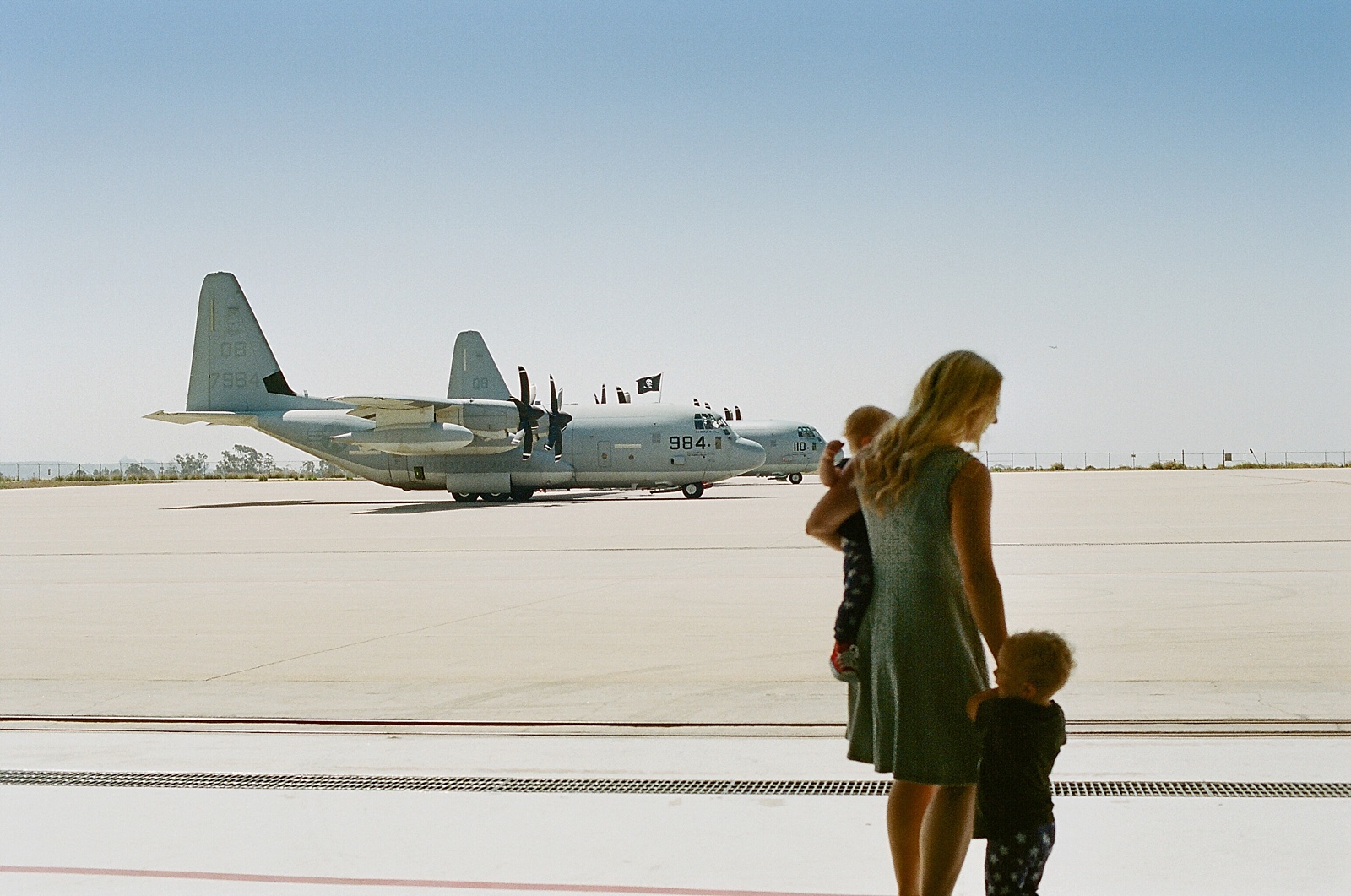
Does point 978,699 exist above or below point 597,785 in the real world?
above

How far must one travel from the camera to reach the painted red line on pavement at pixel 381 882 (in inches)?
169

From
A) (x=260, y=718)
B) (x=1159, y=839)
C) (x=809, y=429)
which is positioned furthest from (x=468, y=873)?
(x=809, y=429)

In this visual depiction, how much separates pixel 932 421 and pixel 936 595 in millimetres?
558

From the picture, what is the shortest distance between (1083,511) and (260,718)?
2620 centimetres

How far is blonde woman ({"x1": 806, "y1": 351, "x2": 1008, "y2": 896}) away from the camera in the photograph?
12.3 ft

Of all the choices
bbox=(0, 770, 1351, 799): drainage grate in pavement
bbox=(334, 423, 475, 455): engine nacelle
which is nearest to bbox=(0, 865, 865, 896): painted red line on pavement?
bbox=(0, 770, 1351, 799): drainage grate in pavement

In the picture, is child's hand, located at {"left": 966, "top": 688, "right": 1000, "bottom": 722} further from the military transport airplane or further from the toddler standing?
the military transport airplane

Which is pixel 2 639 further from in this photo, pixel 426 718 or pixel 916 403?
pixel 916 403

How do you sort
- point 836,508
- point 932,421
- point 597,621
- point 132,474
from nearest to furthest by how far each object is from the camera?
point 932,421, point 836,508, point 597,621, point 132,474

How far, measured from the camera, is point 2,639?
1128 centimetres

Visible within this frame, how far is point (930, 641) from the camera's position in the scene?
3799mm

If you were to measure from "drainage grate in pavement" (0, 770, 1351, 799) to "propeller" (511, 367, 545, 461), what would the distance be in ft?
114

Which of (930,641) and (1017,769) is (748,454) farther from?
(1017,769)

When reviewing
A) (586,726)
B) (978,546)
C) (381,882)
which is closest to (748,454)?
(586,726)
